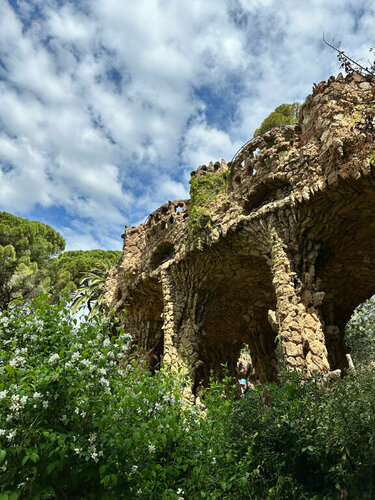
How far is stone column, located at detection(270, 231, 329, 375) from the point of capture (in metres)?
6.20

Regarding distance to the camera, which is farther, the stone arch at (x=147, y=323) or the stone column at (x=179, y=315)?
the stone arch at (x=147, y=323)

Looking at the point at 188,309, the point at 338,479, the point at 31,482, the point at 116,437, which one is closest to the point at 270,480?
the point at 338,479

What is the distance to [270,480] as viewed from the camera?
3.89 m

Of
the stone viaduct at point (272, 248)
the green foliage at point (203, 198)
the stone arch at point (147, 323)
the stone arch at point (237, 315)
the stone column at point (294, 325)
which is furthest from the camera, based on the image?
the stone arch at point (147, 323)

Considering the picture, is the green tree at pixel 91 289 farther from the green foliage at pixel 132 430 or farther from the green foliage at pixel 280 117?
the green foliage at pixel 132 430

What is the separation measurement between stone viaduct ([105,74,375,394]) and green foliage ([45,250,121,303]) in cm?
545

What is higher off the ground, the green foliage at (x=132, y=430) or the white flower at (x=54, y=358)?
the white flower at (x=54, y=358)

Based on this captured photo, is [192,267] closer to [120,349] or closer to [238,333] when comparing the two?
[238,333]

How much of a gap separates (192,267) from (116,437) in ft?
25.0

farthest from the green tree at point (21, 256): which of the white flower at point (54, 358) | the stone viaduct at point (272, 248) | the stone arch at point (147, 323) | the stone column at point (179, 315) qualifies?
the white flower at point (54, 358)

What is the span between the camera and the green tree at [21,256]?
1609 centimetres

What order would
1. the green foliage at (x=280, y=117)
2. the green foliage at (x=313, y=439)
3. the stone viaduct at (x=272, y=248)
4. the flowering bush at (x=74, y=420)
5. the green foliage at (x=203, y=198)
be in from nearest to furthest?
the flowering bush at (x=74, y=420) < the green foliage at (x=313, y=439) < the stone viaduct at (x=272, y=248) < the green foliage at (x=203, y=198) < the green foliage at (x=280, y=117)

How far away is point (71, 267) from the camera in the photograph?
73.9 feet

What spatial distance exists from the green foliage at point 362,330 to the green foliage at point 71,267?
16500 mm
